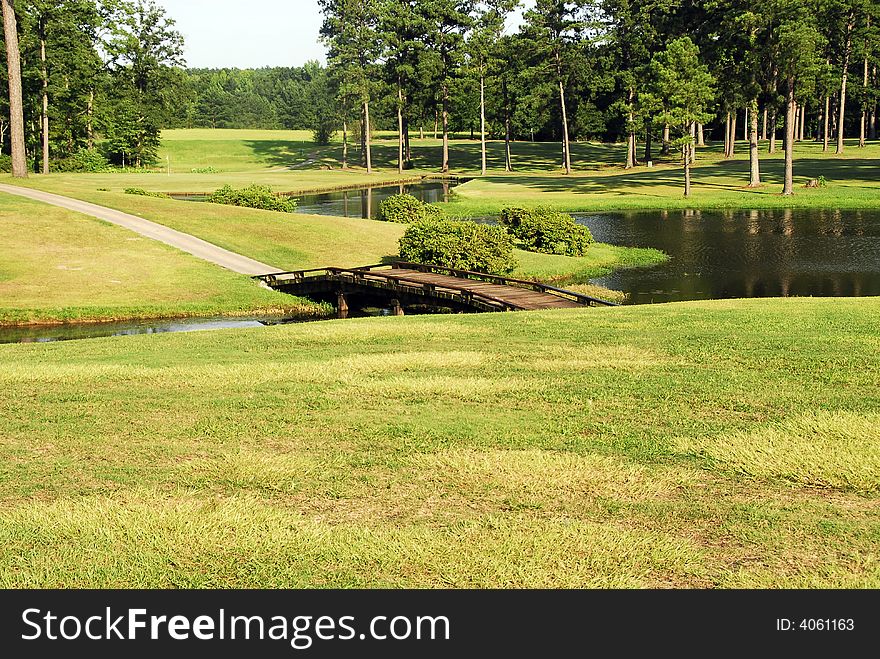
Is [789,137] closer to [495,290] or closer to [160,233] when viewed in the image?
[160,233]

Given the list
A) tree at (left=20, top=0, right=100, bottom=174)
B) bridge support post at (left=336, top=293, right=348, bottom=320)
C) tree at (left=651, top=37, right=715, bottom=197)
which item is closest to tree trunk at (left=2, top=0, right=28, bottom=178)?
tree at (left=20, top=0, right=100, bottom=174)

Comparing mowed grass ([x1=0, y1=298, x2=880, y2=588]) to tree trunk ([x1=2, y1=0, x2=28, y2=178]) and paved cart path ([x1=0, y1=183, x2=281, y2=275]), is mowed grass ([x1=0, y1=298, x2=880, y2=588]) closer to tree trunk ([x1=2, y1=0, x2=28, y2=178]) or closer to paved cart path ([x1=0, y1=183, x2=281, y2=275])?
paved cart path ([x1=0, y1=183, x2=281, y2=275])

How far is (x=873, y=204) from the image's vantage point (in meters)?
64.6

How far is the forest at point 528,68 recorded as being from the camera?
234ft

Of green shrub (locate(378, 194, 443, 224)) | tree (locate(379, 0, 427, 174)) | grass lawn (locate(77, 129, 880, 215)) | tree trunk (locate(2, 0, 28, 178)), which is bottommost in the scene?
green shrub (locate(378, 194, 443, 224))

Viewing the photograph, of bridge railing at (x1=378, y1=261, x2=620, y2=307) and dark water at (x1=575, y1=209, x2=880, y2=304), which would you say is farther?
dark water at (x1=575, y1=209, x2=880, y2=304)

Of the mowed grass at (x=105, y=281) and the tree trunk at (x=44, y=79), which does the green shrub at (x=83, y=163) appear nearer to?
the tree trunk at (x=44, y=79)

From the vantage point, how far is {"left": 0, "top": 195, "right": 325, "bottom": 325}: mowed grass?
3278cm

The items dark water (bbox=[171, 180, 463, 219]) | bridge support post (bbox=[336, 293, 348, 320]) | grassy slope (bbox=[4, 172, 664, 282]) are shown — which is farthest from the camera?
dark water (bbox=[171, 180, 463, 219])

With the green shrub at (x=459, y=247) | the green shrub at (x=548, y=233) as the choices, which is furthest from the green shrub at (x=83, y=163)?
the green shrub at (x=459, y=247)

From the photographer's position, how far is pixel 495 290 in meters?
29.7

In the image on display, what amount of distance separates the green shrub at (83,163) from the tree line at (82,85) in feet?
0.47
